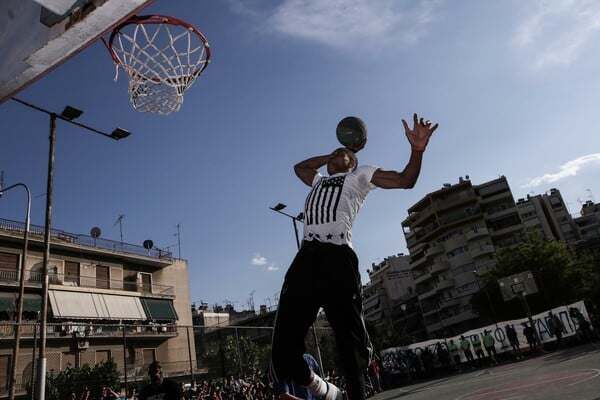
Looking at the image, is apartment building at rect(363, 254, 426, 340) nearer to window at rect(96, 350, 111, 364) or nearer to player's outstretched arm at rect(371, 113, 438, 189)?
window at rect(96, 350, 111, 364)

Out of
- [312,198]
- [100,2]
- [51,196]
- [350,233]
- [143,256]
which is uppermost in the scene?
[143,256]

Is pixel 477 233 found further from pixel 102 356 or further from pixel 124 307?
pixel 102 356

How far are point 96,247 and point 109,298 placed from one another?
169 inches

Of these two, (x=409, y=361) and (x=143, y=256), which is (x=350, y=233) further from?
(x=143, y=256)

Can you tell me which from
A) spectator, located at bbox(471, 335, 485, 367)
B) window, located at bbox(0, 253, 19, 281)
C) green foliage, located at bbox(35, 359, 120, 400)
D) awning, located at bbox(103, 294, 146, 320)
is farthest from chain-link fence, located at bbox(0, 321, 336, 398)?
spectator, located at bbox(471, 335, 485, 367)

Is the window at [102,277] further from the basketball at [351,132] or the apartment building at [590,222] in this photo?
the apartment building at [590,222]

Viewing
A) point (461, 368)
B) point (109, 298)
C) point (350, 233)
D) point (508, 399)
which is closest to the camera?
point (350, 233)

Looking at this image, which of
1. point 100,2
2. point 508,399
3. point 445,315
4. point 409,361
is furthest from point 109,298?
point 445,315

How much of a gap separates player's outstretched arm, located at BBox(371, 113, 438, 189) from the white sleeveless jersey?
10 cm

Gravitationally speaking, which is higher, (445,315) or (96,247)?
(96,247)

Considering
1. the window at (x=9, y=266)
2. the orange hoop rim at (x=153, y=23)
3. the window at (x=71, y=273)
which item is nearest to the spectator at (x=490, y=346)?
the orange hoop rim at (x=153, y=23)

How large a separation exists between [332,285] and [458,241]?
6439cm

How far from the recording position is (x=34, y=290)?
102ft

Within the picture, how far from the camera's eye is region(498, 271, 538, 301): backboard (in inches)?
1038
